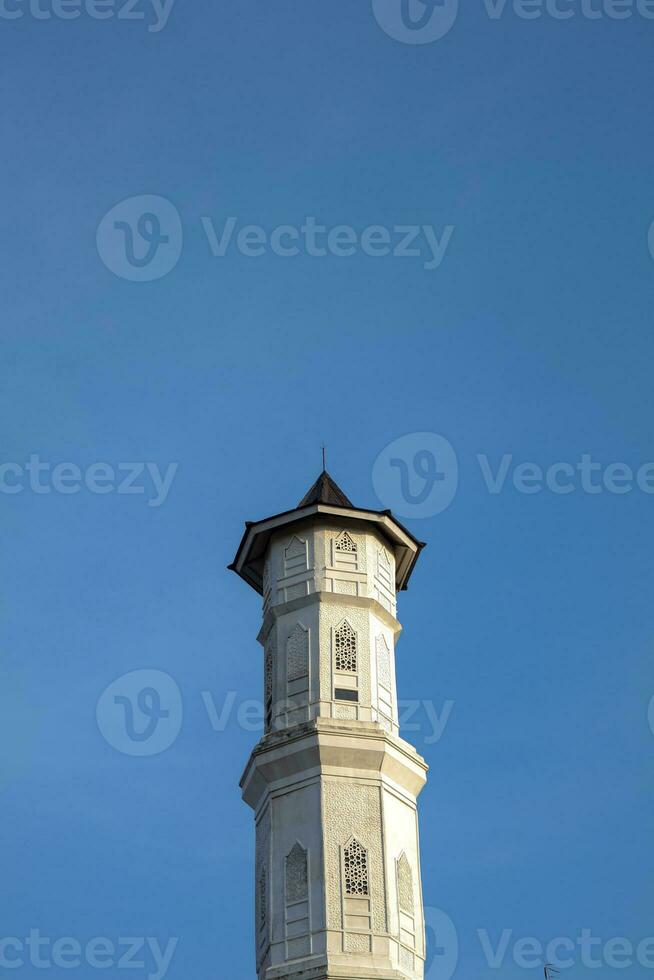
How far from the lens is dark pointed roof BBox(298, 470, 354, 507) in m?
32.7

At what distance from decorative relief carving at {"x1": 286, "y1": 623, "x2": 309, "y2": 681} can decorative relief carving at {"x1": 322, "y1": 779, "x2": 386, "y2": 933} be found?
2.68m

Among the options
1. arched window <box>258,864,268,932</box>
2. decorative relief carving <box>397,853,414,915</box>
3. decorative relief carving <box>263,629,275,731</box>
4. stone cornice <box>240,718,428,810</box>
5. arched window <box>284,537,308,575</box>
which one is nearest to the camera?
decorative relief carving <box>397,853,414,915</box>

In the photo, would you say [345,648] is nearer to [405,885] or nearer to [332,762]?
[332,762]

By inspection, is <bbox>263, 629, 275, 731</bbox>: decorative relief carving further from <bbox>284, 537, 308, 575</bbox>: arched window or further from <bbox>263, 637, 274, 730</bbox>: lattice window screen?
<bbox>284, 537, 308, 575</bbox>: arched window

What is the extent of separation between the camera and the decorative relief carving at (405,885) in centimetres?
2806

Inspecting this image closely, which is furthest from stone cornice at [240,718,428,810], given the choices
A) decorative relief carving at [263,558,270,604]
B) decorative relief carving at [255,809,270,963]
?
decorative relief carving at [263,558,270,604]

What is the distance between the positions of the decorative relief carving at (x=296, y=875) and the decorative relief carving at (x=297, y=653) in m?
3.75

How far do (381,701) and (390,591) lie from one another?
3.09 meters

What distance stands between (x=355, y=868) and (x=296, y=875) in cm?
115

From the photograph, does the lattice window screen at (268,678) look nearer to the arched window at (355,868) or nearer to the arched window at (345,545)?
the arched window at (345,545)

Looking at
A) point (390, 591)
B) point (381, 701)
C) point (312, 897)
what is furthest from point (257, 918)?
point (390, 591)

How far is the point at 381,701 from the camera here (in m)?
30.2

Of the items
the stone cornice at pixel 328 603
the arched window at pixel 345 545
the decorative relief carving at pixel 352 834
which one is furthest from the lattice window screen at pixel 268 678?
the decorative relief carving at pixel 352 834

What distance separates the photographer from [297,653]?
3047 centimetres
